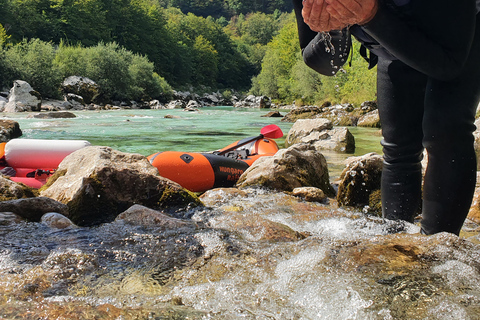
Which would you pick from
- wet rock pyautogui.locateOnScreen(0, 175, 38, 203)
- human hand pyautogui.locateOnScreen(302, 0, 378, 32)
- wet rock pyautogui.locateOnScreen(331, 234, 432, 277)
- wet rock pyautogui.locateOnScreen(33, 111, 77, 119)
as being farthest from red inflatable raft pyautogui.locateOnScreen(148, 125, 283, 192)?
wet rock pyautogui.locateOnScreen(33, 111, 77, 119)

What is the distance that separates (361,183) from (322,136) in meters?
5.33

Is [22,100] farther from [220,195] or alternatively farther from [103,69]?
[220,195]

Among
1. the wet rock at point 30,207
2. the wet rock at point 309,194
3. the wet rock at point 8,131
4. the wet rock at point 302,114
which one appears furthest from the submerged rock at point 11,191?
the wet rock at point 302,114

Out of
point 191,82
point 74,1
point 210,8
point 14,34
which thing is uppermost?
point 210,8

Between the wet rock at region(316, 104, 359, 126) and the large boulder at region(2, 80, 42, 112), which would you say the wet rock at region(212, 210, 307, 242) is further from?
the large boulder at region(2, 80, 42, 112)

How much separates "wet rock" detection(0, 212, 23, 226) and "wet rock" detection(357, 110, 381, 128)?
42.3 ft

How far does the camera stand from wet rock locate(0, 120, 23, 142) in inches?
284

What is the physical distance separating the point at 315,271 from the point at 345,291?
0.55 ft

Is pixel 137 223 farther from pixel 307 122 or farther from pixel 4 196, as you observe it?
pixel 307 122

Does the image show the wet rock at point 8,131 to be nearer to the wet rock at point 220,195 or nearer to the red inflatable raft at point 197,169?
the red inflatable raft at point 197,169

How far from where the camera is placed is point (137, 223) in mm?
2150

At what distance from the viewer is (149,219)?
2.17m

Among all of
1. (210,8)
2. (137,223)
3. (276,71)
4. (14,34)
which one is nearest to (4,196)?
(137,223)

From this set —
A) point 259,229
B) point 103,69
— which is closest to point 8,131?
point 259,229
